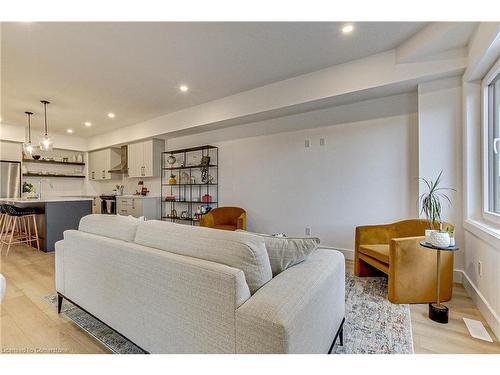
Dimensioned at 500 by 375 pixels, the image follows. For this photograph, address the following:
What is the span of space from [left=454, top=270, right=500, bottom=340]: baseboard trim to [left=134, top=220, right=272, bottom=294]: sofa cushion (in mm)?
1891

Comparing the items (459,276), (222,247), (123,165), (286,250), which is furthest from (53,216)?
(459,276)

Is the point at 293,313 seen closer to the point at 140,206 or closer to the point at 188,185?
the point at 188,185

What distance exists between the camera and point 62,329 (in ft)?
6.14

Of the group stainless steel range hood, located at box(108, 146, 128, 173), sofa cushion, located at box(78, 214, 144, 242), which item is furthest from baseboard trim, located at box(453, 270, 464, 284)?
stainless steel range hood, located at box(108, 146, 128, 173)

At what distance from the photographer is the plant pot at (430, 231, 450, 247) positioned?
199 cm

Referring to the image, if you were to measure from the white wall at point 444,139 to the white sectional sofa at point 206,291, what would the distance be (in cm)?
197

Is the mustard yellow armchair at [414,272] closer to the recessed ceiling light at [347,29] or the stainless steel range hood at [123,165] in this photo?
the recessed ceiling light at [347,29]

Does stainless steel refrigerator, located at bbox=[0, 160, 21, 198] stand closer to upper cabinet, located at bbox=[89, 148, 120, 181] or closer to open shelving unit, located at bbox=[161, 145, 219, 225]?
upper cabinet, located at bbox=[89, 148, 120, 181]

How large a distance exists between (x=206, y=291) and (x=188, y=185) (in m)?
4.67

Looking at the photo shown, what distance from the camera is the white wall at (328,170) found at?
3260 millimetres

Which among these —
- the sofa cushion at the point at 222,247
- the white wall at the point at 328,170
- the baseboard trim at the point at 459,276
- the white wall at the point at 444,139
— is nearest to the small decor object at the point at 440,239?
the white wall at the point at 444,139

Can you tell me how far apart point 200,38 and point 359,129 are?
2393mm
